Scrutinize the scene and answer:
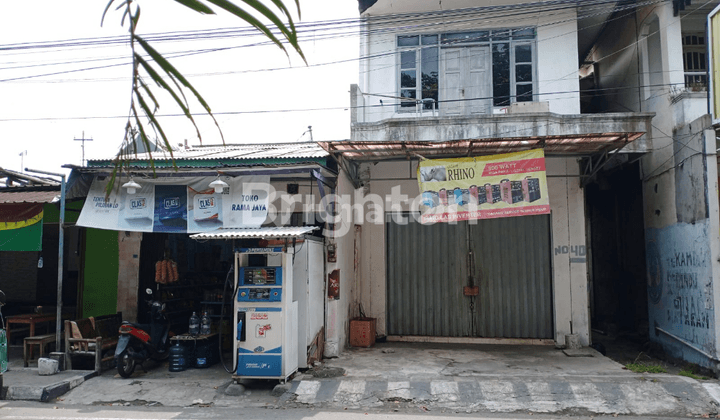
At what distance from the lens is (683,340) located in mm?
10102

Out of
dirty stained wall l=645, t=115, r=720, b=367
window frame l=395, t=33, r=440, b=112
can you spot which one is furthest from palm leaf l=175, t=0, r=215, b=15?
window frame l=395, t=33, r=440, b=112

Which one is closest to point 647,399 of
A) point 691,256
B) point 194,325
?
point 691,256

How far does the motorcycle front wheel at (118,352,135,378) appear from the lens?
9.27m

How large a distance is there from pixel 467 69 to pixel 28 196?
989cm

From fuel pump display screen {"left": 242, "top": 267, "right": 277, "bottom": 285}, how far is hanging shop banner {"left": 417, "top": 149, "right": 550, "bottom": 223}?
317cm

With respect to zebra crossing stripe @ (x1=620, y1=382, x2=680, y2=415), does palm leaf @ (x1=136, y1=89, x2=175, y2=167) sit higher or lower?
higher

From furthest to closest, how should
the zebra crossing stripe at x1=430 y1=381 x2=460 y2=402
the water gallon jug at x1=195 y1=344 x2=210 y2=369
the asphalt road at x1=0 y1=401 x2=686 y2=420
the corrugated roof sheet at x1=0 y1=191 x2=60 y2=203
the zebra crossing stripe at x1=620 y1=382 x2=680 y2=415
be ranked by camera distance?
the water gallon jug at x1=195 y1=344 x2=210 y2=369 < the corrugated roof sheet at x1=0 y1=191 x2=60 y2=203 < the zebra crossing stripe at x1=430 y1=381 x2=460 y2=402 < the zebra crossing stripe at x1=620 y1=382 x2=680 y2=415 < the asphalt road at x1=0 y1=401 x2=686 y2=420

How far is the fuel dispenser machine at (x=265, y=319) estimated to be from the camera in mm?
8500

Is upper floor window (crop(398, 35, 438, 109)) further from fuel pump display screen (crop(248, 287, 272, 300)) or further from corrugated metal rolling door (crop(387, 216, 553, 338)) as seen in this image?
fuel pump display screen (crop(248, 287, 272, 300))

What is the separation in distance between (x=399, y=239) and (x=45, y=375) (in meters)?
7.61

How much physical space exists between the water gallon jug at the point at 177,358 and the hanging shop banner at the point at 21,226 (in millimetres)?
3506

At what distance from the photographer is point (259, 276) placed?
874 centimetres

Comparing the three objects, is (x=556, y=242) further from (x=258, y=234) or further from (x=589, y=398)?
(x=258, y=234)

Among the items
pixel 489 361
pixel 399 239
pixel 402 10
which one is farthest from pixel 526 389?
pixel 402 10
